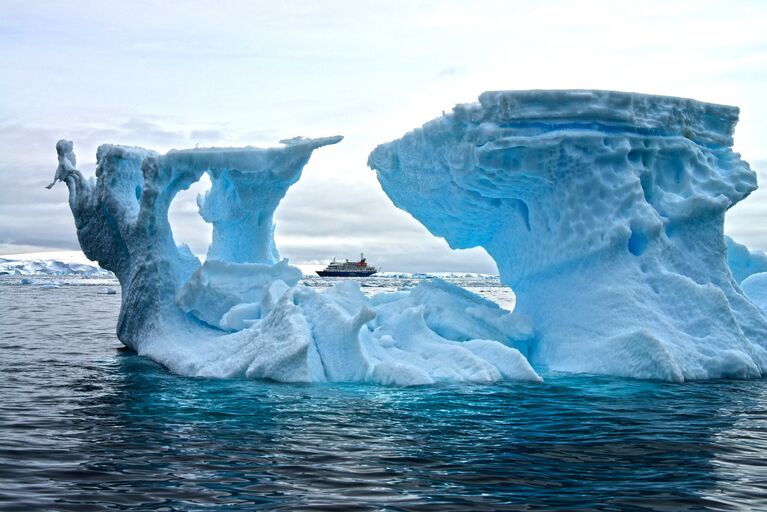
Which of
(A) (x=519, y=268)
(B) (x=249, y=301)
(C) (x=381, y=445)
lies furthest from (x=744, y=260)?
(C) (x=381, y=445)

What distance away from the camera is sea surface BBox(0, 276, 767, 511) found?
5348 millimetres

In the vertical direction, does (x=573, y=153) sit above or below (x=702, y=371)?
above

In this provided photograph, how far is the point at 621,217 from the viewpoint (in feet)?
36.7

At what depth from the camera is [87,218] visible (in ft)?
48.0

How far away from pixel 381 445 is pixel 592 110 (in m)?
6.36

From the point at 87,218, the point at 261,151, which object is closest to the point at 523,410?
the point at 261,151

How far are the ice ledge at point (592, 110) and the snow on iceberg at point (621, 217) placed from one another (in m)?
0.02

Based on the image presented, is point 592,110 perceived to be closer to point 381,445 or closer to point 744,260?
point 744,260

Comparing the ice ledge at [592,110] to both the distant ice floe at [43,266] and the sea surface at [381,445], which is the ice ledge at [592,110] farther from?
the distant ice floe at [43,266]

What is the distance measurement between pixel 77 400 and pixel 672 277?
26.3 ft

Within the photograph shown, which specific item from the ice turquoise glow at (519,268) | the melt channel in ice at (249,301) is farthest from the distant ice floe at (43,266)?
the ice turquoise glow at (519,268)

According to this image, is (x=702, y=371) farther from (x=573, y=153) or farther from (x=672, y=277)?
(x=573, y=153)

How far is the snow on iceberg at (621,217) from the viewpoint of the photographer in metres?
10.6

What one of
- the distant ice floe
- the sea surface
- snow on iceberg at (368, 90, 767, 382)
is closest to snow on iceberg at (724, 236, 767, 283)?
snow on iceberg at (368, 90, 767, 382)
